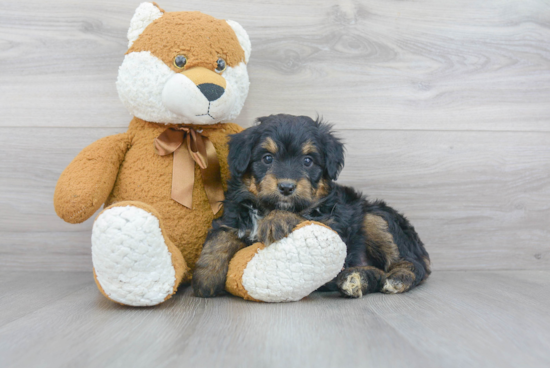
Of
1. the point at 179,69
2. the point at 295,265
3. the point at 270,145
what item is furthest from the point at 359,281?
the point at 179,69

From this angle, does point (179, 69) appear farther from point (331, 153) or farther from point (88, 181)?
point (331, 153)

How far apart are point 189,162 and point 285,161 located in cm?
A: 42

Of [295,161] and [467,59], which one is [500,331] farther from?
[467,59]

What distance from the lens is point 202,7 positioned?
2234 mm

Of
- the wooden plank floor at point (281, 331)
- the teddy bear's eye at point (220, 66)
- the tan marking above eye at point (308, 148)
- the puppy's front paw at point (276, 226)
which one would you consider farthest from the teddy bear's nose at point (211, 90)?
the wooden plank floor at point (281, 331)

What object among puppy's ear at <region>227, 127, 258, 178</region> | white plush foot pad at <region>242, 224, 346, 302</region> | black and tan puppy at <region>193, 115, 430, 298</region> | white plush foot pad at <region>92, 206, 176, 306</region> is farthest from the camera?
puppy's ear at <region>227, 127, 258, 178</region>

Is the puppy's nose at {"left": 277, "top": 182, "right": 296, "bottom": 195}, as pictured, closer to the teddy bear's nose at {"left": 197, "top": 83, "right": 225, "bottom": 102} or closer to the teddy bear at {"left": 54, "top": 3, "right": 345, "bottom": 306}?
the teddy bear at {"left": 54, "top": 3, "right": 345, "bottom": 306}

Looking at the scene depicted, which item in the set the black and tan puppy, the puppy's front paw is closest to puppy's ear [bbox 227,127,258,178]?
the black and tan puppy

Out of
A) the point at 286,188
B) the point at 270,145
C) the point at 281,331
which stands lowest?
the point at 281,331

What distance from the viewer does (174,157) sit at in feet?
5.94

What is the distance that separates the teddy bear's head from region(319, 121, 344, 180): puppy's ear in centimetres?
41

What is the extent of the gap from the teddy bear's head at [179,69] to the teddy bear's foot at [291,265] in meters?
0.61

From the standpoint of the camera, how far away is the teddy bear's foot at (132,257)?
4.51 feet

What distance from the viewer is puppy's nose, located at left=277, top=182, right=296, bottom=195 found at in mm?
1567
